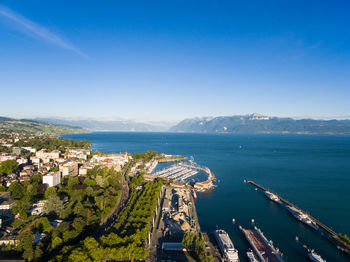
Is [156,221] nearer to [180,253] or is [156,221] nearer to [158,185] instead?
[180,253]

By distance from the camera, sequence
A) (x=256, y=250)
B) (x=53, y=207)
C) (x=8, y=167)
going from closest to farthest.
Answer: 1. (x=256, y=250)
2. (x=53, y=207)
3. (x=8, y=167)

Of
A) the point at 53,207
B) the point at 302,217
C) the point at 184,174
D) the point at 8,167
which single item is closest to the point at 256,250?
the point at 302,217

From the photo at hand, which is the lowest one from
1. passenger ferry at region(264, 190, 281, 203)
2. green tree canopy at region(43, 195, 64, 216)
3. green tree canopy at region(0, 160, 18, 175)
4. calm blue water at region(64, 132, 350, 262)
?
calm blue water at region(64, 132, 350, 262)

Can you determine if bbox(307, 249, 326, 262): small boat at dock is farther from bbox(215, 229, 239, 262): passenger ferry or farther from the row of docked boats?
bbox(215, 229, 239, 262): passenger ferry

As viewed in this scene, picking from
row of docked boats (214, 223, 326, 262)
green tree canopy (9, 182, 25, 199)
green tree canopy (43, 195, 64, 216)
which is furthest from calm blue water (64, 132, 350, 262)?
green tree canopy (9, 182, 25, 199)

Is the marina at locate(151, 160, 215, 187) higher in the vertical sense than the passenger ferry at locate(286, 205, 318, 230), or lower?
lower

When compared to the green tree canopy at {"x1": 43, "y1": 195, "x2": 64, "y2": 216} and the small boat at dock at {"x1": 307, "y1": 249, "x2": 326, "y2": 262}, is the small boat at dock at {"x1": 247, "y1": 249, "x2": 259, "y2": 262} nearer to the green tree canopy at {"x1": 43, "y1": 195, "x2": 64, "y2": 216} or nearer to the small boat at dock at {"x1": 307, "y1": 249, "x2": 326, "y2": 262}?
the small boat at dock at {"x1": 307, "y1": 249, "x2": 326, "y2": 262}

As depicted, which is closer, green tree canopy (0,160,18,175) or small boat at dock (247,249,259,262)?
small boat at dock (247,249,259,262)

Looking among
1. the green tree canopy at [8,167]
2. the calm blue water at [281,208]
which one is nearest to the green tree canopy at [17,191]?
the green tree canopy at [8,167]

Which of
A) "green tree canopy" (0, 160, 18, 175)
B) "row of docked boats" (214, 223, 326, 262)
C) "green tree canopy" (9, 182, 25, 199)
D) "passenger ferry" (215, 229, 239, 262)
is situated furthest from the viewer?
"green tree canopy" (0, 160, 18, 175)

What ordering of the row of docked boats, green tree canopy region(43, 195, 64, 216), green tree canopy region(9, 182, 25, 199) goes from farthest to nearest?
1. green tree canopy region(9, 182, 25, 199)
2. green tree canopy region(43, 195, 64, 216)
3. the row of docked boats

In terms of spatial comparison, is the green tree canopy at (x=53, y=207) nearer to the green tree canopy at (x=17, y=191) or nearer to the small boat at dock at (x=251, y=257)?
the green tree canopy at (x=17, y=191)

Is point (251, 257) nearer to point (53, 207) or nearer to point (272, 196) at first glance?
point (272, 196)

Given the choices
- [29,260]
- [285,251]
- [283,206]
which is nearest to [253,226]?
[285,251]
